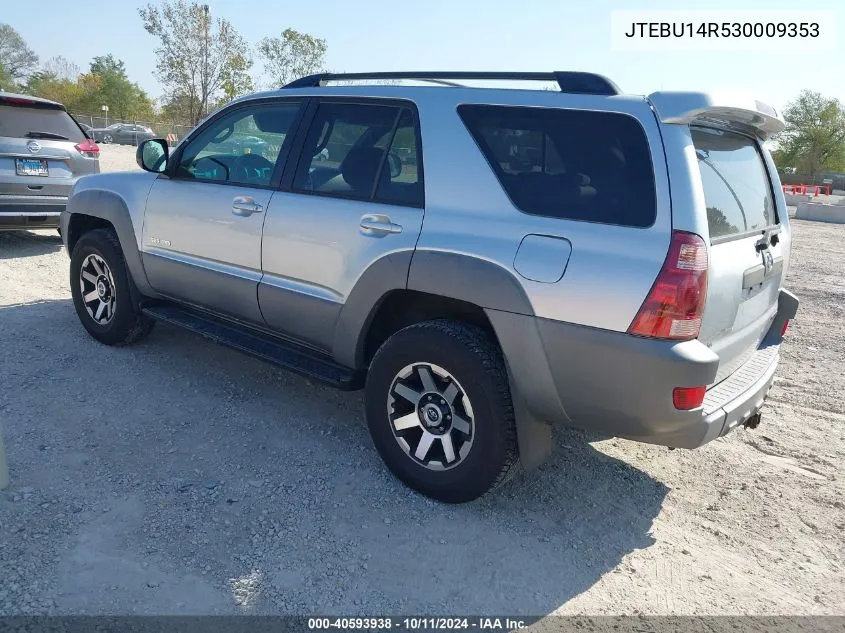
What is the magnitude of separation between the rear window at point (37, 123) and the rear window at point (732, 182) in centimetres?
744

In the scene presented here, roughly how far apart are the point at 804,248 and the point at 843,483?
438 inches

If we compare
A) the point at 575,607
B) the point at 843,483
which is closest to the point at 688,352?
the point at 575,607

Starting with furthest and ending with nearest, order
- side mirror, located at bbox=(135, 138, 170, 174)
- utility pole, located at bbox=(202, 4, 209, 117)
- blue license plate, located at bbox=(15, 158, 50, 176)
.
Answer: utility pole, located at bbox=(202, 4, 209, 117), blue license plate, located at bbox=(15, 158, 50, 176), side mirror, located at bbox=(135, 138, 170, 174)

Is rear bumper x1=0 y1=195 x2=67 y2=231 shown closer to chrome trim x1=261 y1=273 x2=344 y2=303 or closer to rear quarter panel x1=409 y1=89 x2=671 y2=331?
chrome trim x1=261 y1=273 x2=344 y2=303

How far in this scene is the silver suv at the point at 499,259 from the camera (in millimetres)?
2668

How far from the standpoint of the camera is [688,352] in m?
2.61

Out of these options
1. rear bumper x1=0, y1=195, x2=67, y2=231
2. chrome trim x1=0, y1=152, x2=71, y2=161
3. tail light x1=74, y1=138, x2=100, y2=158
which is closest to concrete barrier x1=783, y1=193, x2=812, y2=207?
tail light x1=74, y1=138, x2=100, y2=158

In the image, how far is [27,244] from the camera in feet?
27.8

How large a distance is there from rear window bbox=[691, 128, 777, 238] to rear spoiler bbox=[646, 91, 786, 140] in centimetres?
6

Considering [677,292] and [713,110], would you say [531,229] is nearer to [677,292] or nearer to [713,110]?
[677,292]

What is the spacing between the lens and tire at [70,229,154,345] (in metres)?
4.89

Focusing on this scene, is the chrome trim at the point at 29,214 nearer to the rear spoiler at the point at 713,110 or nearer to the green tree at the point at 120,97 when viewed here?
the rear spoiler at the point at 713,110

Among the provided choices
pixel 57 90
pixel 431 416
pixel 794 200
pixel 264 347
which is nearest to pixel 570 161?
pixel 431 416

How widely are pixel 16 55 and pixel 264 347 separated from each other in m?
82.6
